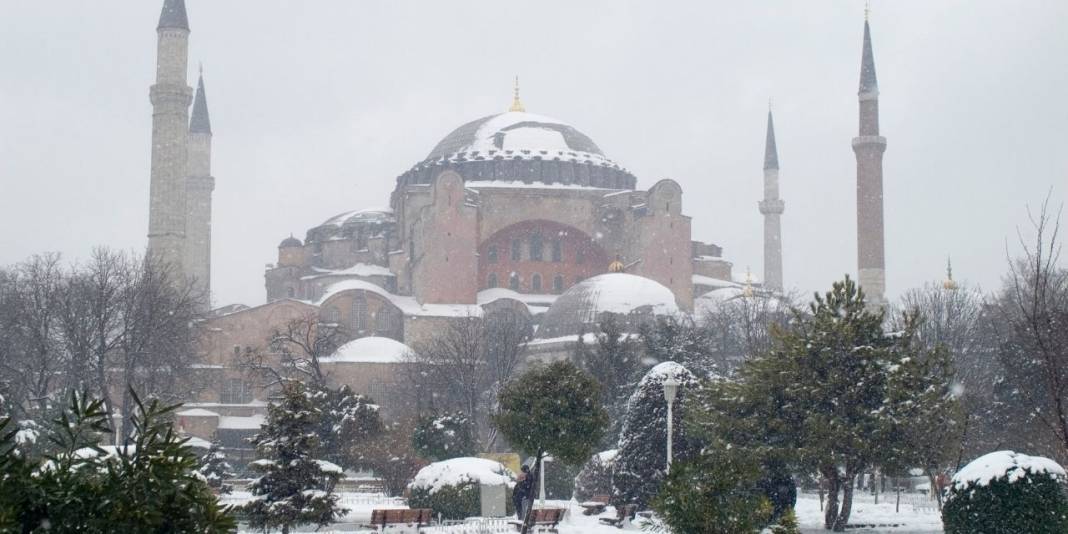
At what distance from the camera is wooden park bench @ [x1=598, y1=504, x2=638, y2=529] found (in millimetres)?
18025

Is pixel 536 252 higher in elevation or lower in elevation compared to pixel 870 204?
lower

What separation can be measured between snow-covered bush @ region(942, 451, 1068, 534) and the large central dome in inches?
1567

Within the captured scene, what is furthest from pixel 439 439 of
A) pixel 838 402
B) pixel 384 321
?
pixel 384 321

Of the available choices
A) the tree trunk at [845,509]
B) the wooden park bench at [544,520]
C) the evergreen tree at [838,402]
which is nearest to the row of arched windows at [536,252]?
the evergreen tree at [838,402]

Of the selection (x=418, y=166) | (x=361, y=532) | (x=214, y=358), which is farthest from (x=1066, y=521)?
(x=418, y=166)

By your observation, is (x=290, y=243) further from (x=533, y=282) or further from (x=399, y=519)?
(x=399, y=519)

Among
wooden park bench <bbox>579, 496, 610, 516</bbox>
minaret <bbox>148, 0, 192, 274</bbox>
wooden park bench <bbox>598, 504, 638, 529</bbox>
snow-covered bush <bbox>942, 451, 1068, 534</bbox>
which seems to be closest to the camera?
snow-covered bush <bbox>942, 451, 1068, 534</bbox>

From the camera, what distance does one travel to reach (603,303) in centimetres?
4353

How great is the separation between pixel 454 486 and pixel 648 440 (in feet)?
9.25

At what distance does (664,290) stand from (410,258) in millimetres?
11809

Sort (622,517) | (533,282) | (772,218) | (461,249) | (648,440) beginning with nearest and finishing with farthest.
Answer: (622,517) → (648,440) → (461,249) → (533,282) → (772,218)

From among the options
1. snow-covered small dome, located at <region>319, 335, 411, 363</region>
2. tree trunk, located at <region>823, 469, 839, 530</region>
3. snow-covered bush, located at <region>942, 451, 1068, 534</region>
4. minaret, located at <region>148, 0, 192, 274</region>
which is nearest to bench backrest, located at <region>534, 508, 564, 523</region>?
tree trunk, located at <region>823, 469, 839, 530</region>

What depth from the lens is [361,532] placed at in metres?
15.7

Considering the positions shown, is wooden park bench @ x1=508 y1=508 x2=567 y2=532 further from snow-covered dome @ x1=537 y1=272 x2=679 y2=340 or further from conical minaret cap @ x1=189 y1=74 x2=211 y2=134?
conical minaret cap @ x1=189 y1=74 x2=211 y2=134
